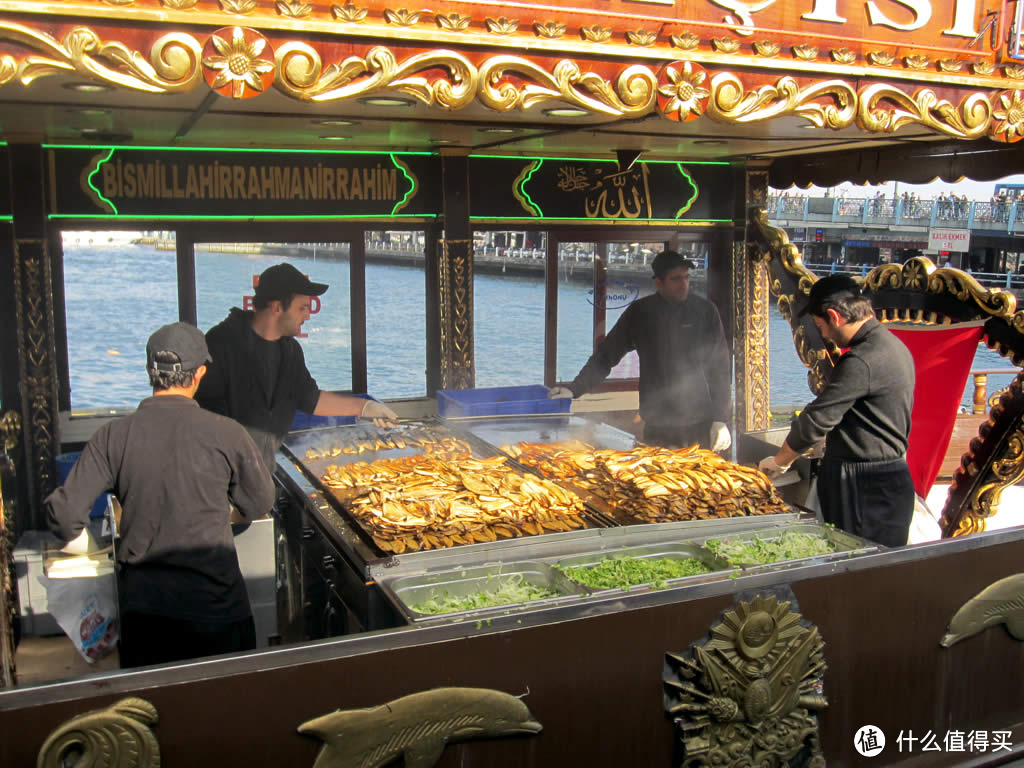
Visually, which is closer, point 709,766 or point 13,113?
point 709,766

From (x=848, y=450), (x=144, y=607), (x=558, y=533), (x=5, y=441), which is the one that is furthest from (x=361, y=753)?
(x=5, y=441)

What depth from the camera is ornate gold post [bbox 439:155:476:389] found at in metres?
7.14

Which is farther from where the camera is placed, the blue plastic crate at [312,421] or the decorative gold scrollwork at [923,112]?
the blue plastic crate at [312,421]

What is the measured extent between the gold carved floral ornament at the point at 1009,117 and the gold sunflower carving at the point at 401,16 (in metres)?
2.89

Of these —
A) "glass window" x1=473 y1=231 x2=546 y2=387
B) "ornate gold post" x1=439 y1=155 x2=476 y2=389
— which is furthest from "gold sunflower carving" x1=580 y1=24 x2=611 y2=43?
"glass window" x1=473 y1=231 x2=546 y2=387

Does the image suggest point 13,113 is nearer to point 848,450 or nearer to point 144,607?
point 144,607

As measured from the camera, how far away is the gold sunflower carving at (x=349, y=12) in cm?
297

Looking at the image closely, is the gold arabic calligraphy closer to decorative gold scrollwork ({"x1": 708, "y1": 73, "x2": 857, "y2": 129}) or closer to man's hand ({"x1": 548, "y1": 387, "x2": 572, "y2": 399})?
man's hand ({"x1": 548, "y1": 387, "x2": 572, "y2": 399})

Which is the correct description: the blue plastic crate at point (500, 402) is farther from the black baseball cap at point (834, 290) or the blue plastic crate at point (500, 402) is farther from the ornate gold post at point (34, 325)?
the ornate gold post at point (34, 325)

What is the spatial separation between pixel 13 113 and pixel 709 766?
4.58 metres

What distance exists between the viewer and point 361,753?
8.84 feet

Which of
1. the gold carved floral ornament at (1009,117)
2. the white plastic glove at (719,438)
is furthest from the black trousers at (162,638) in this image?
the gold carved floral ornament at (1009,117)

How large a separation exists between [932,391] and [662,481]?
2931 mm

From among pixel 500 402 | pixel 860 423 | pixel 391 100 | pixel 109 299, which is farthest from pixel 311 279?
pixel 860 423
